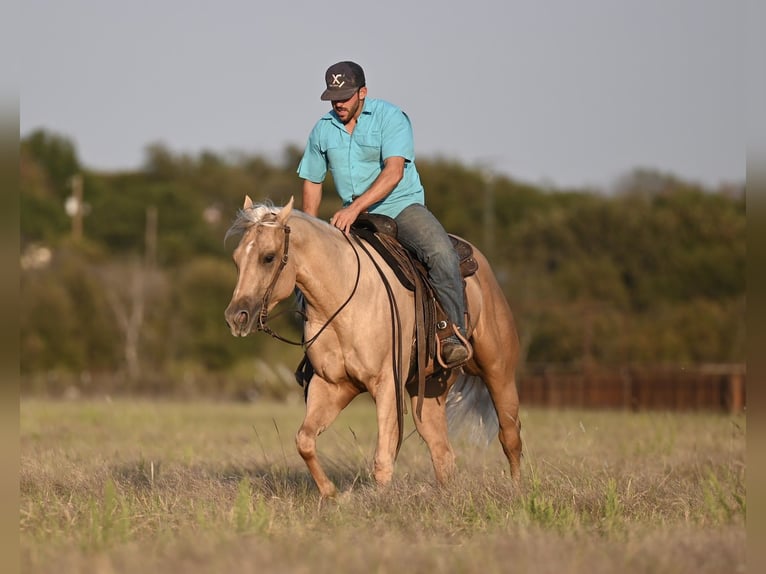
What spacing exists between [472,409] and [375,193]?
8.65 feet

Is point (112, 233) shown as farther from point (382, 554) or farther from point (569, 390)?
point (382, 554)

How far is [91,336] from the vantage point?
52594 millimetres

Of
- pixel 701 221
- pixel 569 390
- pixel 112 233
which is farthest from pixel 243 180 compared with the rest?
pixel 569 390

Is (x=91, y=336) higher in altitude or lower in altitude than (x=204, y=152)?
lower

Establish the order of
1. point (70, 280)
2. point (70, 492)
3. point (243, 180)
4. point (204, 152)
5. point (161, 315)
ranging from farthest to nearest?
point (204, 152) < point (243, 180) < point (161, 315) < point (70, 280) < point (70, 492)

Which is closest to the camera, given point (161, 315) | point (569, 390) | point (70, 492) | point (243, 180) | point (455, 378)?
point (70, 492)

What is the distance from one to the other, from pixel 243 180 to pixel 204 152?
681cm

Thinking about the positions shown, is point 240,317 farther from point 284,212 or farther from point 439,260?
point 439,260

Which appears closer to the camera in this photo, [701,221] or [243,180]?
[701,221]

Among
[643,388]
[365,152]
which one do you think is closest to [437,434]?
[365,152]

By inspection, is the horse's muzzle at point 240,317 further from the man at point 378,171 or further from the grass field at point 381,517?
the man at point 378,171

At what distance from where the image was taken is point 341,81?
28.8 ft

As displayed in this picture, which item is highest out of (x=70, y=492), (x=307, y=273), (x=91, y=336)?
(x=307, y=273)

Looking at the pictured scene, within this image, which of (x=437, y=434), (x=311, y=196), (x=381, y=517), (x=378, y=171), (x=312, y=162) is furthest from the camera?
(x=437, y=434)
